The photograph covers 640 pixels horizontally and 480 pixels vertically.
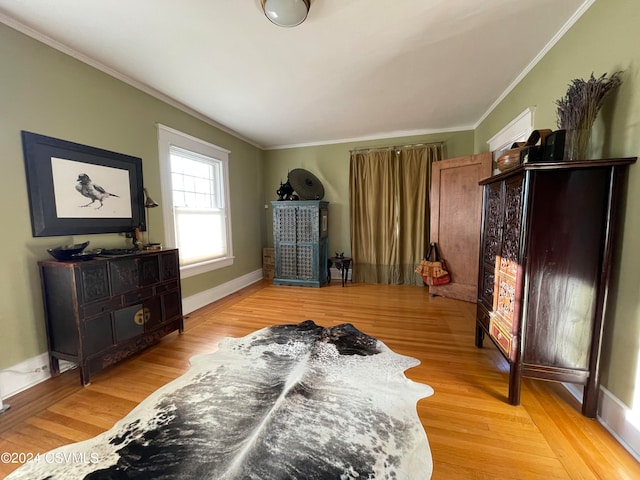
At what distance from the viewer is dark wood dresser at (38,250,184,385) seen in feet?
6.03

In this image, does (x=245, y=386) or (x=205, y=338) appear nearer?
(x=245, y=386)

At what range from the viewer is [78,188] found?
2146 mm

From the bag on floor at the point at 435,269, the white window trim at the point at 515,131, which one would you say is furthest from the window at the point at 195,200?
the white window trim at the point at 515,131

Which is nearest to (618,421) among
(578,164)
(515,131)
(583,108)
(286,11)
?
(578,164)

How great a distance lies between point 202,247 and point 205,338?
1.47m

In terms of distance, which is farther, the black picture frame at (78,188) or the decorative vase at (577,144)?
the black picture frame at (78,188)

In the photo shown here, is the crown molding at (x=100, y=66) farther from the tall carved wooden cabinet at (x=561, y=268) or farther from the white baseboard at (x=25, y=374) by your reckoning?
the tall carved wooden cabinet at (x=561, y=268)

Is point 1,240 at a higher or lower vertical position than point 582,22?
lower

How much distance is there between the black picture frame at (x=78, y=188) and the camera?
74.9 inches

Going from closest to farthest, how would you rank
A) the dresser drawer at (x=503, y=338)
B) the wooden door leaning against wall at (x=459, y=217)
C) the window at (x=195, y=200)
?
the dresser drawer at (x=503, y=338) < the window at (x=195, y=200) < the wooden door leaning against wall at (x=459, y=217)

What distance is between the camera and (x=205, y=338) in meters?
2.57

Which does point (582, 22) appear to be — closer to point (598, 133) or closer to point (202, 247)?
point (598, 133)

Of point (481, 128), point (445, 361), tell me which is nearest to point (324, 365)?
point (445, 361)

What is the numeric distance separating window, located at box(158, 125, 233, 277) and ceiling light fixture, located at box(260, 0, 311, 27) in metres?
1.98
